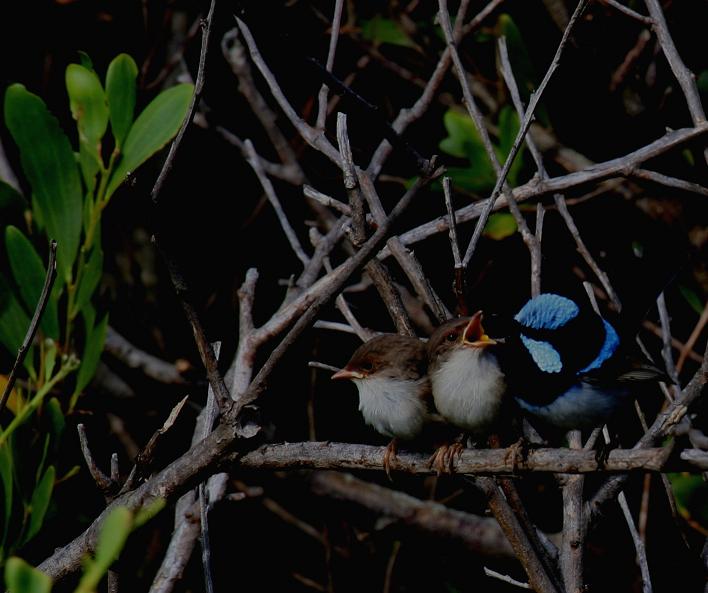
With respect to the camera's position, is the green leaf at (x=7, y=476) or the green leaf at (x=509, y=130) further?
the green leaf at (x=509, y=130)

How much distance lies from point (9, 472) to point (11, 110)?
95cm

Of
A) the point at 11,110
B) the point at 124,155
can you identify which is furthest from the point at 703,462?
the point at 11,110

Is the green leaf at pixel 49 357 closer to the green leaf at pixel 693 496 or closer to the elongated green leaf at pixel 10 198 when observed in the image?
the elongated green leaf at pixel 10 198

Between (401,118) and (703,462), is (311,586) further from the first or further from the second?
(703,462)

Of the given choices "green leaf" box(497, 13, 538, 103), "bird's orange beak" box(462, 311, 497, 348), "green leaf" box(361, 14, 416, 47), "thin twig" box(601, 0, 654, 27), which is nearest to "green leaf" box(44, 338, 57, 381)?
"bird's orange beak" box(462, 311, 497, 348)

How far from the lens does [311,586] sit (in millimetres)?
4297

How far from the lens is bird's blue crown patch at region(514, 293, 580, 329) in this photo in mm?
2393

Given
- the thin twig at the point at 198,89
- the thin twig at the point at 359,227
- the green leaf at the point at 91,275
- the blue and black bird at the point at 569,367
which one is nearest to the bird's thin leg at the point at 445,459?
the blue and black bird at the point at 569,367

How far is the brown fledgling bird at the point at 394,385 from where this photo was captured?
8.64 ft

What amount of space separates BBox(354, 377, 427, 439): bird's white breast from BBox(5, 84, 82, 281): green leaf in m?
0.90

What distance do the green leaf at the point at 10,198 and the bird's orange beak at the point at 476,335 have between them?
4.82ft

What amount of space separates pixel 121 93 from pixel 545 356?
4.28 ft

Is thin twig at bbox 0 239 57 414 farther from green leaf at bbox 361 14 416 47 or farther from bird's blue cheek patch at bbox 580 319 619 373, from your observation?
green leaf at bbox 361 14 416 47

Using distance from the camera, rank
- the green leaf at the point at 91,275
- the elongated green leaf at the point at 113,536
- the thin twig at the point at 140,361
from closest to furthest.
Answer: the elongated green leaf at the point at 113,536 < the green leaf at the point at 91,275 < the thin twig at the point at 140,361
